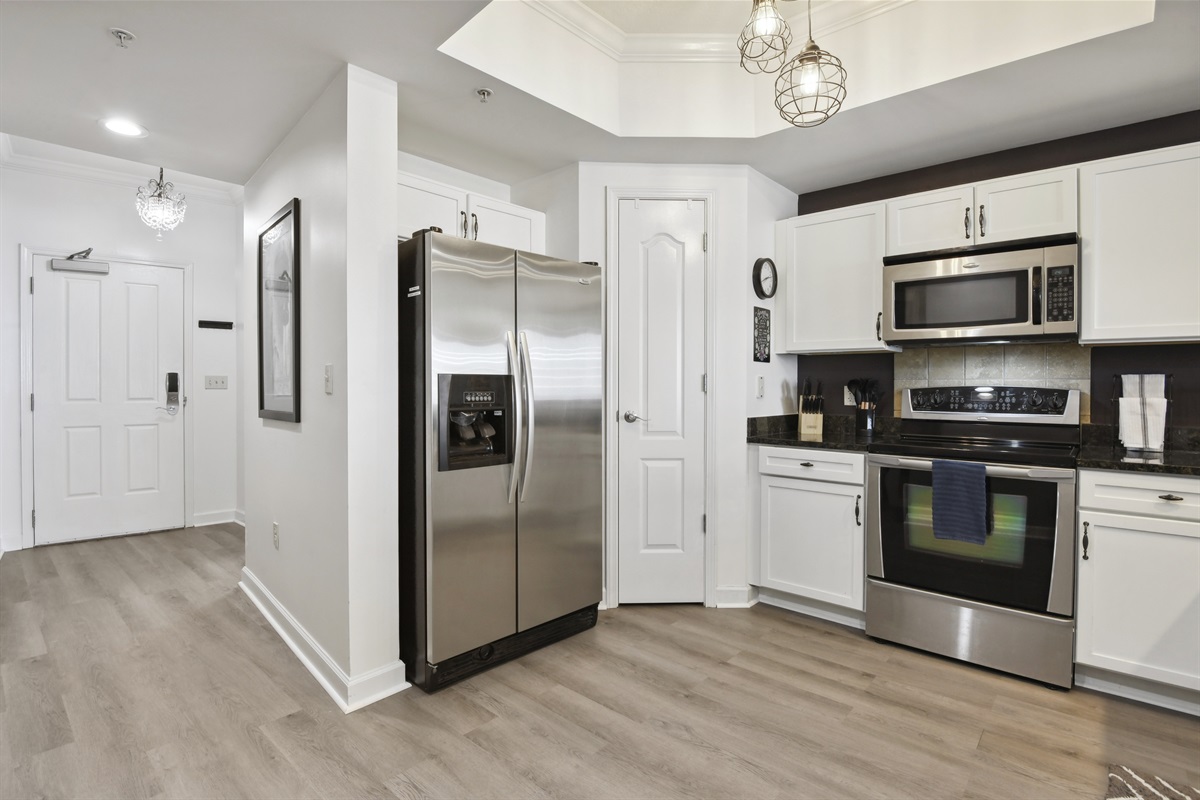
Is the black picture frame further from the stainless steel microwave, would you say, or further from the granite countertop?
the stainless steel microwave

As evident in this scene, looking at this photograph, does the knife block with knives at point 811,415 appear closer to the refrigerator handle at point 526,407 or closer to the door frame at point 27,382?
the refrigerator handle at point 526,407

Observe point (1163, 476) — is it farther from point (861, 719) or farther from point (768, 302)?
point (768, 302)

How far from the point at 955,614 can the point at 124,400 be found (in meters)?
5.87

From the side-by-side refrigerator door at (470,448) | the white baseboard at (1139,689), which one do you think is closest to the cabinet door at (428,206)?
the side-by-side refrigerator door at (470,448)

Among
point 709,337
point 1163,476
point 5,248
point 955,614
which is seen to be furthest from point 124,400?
point 1163,476

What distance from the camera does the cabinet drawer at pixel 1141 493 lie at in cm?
220

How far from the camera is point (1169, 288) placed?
2465 mm

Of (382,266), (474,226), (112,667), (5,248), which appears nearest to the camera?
(382,266)

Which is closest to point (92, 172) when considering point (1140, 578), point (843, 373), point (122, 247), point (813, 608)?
point (122, 247)

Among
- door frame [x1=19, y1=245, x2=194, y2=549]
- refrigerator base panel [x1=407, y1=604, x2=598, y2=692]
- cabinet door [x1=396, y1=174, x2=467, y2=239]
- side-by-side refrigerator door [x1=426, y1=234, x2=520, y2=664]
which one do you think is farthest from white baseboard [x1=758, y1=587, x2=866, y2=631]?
door frame [x1=19, y1=245, x2=194, y2=549]

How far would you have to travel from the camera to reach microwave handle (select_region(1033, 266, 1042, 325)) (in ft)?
8.86

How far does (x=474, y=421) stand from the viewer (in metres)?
2.57

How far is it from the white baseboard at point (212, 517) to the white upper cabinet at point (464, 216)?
12.8 ft

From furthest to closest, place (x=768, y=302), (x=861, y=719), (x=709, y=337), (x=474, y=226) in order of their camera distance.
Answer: (x=768, y=302) < (x=709, y=337) < (x=474, y=226) < (x=861, y=719)
